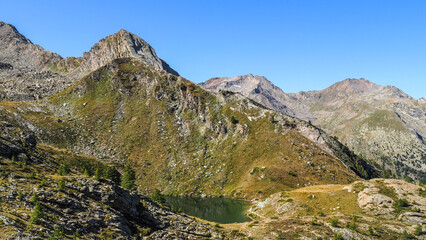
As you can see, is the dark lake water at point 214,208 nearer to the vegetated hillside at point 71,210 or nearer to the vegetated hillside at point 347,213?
the vegetated hillside at point 347,213

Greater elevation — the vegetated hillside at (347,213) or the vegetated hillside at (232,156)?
the vegetated hillside at (232,156)

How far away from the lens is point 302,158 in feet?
513

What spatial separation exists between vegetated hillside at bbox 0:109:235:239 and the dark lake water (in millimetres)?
39438

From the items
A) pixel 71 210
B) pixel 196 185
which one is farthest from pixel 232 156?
pixel 71 210

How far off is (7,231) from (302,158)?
150 m

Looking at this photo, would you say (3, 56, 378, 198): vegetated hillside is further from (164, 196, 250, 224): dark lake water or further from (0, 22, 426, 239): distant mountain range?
(164, 196, 250, 224): dark lake water

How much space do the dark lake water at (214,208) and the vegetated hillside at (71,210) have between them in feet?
129

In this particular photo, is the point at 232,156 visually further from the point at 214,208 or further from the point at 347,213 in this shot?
the point at 347,213

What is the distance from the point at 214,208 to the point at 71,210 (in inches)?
3497

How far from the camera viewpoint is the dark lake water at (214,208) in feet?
338

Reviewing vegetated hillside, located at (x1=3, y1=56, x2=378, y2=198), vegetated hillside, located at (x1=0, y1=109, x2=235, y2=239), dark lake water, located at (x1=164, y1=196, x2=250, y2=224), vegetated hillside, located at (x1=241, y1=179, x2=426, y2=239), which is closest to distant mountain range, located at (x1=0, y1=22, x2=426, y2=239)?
vegetated hillside, located at (x1=0, y1=109, x2=235, y2=239)

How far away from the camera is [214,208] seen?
12456 centimetres

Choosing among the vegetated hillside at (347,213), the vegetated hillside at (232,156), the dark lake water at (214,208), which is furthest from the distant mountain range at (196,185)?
the dark lake water at (214,208)

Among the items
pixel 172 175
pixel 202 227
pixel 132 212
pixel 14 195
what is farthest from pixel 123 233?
pixel 172 175
